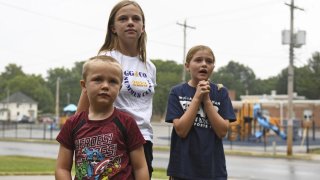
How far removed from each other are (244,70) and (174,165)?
471 feet

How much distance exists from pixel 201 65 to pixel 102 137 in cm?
120

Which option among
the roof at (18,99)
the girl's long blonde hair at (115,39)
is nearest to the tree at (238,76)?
the roof at (18,99)

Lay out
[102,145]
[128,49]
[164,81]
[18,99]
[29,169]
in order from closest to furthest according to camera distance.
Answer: [102,145], [128,49], [29,169], [164,81], [18,99]

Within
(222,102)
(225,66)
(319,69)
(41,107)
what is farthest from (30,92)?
(222,102)

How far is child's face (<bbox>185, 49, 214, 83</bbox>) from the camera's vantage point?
13.3 ft

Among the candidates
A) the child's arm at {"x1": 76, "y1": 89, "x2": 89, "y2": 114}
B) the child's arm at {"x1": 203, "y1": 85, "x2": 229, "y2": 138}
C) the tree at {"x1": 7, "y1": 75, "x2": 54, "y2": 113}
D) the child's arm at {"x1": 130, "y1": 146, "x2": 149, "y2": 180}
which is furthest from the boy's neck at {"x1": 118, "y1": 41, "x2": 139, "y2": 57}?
the tree at {"x1": 7, "y1": 75, "x2": 54, "y2": 113}

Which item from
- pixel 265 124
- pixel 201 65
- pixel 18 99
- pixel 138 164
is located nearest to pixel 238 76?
pixel 18 99

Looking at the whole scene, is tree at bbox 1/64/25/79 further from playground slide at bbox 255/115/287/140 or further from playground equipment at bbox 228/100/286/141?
playground slide at bbox 255/115/287/140

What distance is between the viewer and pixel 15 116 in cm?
11594

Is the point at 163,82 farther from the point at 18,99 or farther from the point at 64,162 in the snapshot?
the point at 64,162

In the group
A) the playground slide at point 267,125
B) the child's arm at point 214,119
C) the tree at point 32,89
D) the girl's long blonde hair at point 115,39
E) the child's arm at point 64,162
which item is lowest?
the playground slide at point 267,125

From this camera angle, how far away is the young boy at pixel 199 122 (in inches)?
155

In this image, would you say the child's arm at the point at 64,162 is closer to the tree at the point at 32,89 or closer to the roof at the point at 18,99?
the roof at the point at 18,99

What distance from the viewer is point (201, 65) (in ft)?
13.3
